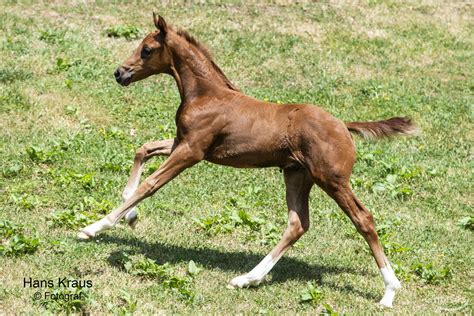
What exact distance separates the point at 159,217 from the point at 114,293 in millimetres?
2320

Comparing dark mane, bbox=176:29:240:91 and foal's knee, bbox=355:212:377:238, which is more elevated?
dark mane, bbox=176:29:240:91

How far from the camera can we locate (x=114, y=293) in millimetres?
7480

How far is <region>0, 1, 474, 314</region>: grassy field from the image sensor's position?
8.02 m

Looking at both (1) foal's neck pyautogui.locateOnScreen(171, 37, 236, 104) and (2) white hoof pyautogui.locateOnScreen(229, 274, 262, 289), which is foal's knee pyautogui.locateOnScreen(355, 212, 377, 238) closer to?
(2) white hoof pyautogui.locateOnScreen(229, 274, 262, 289)

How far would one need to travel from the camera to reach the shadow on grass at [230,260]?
27.9 ft

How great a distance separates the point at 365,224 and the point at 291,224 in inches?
31.5

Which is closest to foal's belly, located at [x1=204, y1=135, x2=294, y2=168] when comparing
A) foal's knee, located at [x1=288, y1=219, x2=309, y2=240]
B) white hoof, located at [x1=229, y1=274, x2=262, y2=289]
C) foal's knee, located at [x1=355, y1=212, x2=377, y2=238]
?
foal's knee, located at [x1=288, y1=219, x2=309, y2=240]

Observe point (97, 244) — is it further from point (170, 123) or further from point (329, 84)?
point (329, 84)

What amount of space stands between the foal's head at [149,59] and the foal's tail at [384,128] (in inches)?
80.4

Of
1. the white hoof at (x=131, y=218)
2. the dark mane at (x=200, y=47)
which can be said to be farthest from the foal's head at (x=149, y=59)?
the white hoof at (x=131, y=218)

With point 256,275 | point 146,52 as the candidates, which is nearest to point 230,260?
point 256,275

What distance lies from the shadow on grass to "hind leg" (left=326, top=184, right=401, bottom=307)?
0.93 feet

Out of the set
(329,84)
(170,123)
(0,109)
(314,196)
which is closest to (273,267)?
(314,196)

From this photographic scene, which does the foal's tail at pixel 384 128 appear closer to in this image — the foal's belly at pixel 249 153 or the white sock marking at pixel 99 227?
the foal's belly at pixel 249 153
